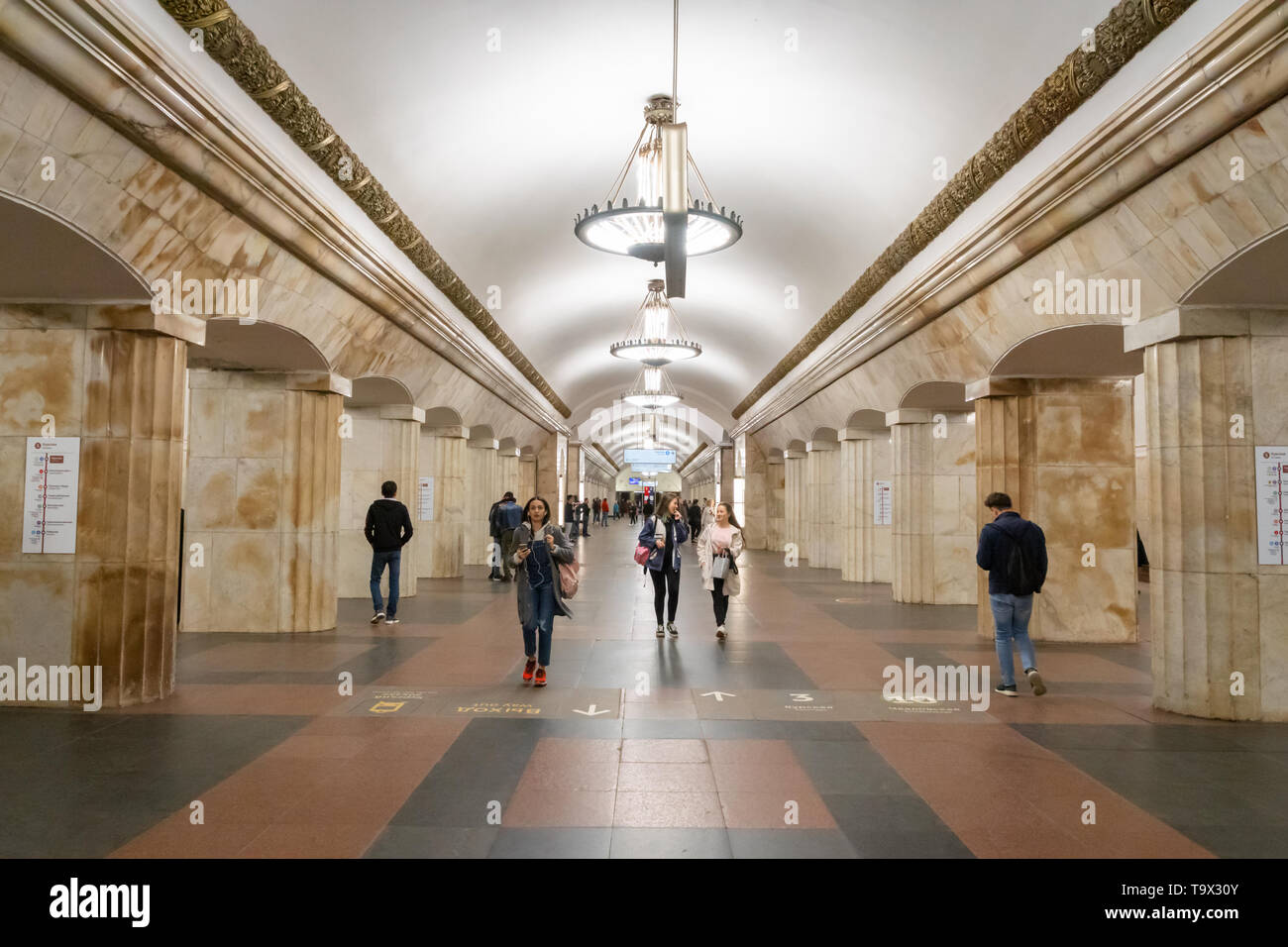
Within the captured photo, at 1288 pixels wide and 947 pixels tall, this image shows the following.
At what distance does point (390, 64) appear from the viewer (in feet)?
22.3

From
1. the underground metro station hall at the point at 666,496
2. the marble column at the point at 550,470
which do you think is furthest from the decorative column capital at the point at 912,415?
the marble column at the point at 550,470

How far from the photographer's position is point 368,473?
39.6 feet

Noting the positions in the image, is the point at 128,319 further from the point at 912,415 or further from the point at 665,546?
the point at 912,415

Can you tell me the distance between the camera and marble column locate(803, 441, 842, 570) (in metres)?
18.5

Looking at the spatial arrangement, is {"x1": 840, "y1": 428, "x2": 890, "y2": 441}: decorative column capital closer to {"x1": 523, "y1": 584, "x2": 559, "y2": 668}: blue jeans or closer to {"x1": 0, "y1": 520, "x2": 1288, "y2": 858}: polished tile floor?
{"x1": 0, "y1": 520, "x2": 1288, "y2": 858}: polished tile floor

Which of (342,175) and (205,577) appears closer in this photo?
(342,175)

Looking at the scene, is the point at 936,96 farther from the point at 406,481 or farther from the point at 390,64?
the point at 406,481

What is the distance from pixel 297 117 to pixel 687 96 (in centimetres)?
358

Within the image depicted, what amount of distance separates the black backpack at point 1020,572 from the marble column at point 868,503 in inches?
346

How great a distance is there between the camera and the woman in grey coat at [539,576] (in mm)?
6371

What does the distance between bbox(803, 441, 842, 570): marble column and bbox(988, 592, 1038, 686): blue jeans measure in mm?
12029

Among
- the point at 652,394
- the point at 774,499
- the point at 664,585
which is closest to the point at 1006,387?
the point at 664,585

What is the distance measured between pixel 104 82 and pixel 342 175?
3223 mm
